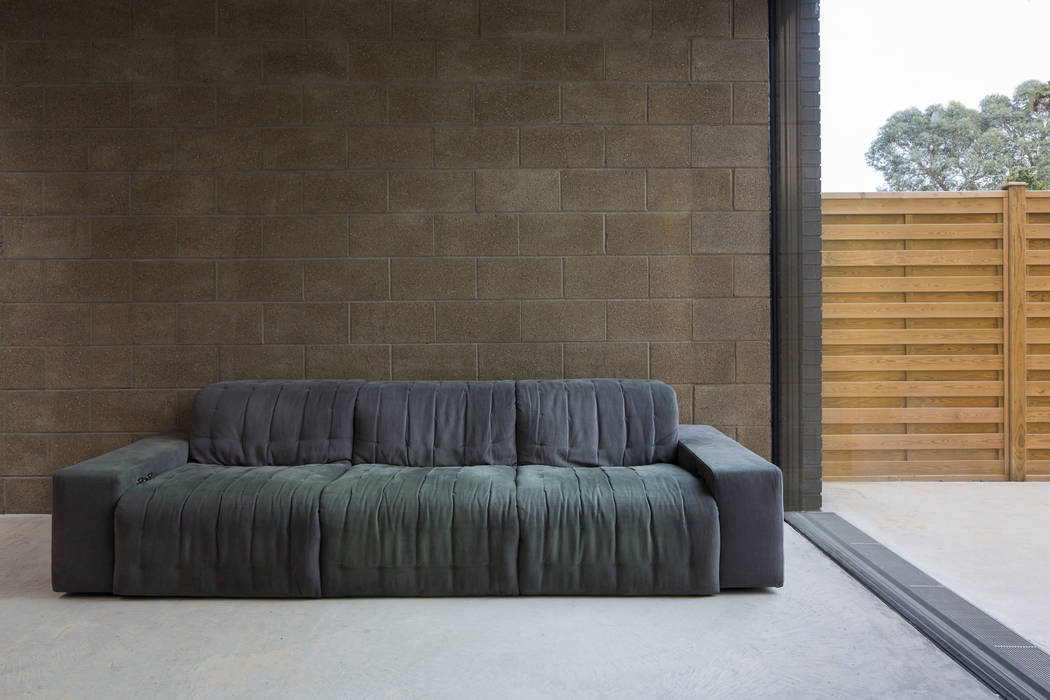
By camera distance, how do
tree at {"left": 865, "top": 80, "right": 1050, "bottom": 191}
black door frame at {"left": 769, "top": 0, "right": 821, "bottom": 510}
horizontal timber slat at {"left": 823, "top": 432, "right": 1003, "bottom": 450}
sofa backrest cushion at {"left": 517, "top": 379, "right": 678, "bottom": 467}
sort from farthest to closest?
black door frame at {"left": 769, "top": 0, "right": 821, "bottom": 510} < sofa backrest cushion at {"left": 517, "top": 379, "right": 678, "bottom": 467} < horizontal timber slat at {"left": 823, "top": 432, "right": 1003, "bottom": 450} < tree at {"left": 865, "top": 80, "right": 1050, "bottom": 191}

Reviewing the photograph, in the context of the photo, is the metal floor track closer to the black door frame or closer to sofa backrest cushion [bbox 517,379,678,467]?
the black door frame

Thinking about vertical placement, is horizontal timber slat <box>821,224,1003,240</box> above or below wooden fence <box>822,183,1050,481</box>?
above

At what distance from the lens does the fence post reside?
212cm

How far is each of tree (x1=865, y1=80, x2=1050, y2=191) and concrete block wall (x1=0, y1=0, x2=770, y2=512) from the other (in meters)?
0.99

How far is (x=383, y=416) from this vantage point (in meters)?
3.30

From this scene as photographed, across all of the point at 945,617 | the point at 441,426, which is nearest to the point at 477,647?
the point at 441,426

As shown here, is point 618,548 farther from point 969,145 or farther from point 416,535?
point 969,145

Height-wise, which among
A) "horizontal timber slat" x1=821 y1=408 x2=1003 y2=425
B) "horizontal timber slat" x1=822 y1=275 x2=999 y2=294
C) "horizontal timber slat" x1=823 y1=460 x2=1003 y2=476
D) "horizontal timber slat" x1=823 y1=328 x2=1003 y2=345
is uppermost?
"horizontal timber slat" x1=822 y1=275 x2=999 y2=294

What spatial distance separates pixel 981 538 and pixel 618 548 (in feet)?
4.09

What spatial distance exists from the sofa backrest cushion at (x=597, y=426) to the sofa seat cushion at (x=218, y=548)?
1.07 metres

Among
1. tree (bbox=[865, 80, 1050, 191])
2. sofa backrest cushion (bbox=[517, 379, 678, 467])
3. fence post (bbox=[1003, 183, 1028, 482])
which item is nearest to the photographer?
tree (bbox=[865, 80, 1050, 191])

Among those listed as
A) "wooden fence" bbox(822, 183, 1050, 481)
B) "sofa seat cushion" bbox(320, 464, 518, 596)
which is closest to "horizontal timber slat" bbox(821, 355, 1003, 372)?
"wooden fence" bbox(822, 183, 1050, 481)

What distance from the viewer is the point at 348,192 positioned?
363 centimetres

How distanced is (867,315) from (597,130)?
5.26 feet
